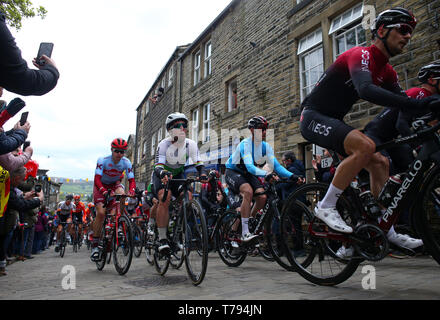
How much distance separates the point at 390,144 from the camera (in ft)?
8.63

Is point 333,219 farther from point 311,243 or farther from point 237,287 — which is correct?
point 237,287

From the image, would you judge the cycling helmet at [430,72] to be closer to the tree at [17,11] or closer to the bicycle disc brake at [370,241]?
the bicycle disc brake at [370,241]

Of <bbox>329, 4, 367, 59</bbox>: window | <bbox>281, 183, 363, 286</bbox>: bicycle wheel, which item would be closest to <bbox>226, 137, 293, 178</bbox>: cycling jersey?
<bbox>281, 183, 363, 286</bbox>: bicycle wheel

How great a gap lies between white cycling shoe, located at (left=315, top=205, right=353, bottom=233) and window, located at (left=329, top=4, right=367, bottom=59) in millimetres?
6859

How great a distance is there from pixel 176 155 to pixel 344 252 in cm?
282

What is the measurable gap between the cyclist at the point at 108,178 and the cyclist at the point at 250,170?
190cm

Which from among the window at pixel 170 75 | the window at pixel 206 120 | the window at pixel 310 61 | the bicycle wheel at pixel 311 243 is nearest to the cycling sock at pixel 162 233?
the bicycle wheel at pixel 311 243

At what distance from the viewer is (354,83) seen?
270 centimetres

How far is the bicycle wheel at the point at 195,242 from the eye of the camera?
345 cm

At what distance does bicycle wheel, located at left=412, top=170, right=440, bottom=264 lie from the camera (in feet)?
7.68

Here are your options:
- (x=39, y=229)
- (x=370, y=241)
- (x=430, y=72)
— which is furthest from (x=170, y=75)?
(x=370, y=241)

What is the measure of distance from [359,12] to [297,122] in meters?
3.37
